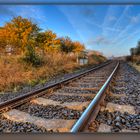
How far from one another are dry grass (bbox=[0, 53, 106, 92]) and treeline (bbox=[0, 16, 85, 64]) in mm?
362

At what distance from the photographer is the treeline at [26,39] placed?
19.9 ft

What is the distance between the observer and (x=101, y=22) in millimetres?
4219

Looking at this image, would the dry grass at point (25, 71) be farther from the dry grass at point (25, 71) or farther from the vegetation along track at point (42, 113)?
the vegetation along track at point (42, 113)

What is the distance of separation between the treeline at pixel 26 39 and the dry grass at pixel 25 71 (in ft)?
1.19

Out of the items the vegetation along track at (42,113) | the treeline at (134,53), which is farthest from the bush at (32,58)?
the vegetation along track at (42,113)

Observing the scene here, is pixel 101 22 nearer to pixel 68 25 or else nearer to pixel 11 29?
pixel 68 25

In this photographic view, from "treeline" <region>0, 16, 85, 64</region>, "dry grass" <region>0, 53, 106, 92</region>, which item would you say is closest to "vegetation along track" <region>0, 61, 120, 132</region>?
"dry grass" <region>0, 53, 106, 92</region>

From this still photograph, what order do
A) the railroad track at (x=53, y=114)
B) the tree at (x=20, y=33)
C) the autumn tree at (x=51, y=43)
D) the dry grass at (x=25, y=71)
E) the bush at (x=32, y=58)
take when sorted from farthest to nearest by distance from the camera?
1. the bush at (x=32, y=58)
2. the autumn tree at (x=51, y=43)
3. the tree at (x=20, y=33)
4. the dry grass at (x=25, y=71)
5. the railroad track at (x=53, y=114)

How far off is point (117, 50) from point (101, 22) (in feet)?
2.38

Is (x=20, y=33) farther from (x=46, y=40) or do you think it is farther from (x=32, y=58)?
(x=32, y=58)

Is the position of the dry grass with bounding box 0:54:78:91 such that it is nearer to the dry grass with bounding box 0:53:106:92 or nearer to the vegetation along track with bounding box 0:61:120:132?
the dry grass with bounding box 0:53:106:92

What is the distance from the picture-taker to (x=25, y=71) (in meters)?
7.61

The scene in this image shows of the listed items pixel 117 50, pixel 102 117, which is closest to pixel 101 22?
pixel 117 50

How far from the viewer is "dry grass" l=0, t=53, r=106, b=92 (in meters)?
6.00
